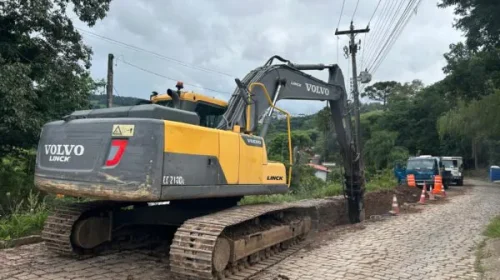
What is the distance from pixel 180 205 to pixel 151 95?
191 cm

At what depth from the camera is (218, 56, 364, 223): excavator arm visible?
6855mm

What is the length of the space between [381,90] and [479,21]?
81.4m

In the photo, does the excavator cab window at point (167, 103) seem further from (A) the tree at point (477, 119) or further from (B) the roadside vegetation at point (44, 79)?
(A) the tree at point (477, 119)

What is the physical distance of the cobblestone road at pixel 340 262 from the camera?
230 inches

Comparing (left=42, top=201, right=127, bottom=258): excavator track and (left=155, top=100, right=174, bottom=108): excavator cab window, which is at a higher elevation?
(left=155, top=100, right=174, bottom=108): excavator cab window

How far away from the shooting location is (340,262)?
22.1ft

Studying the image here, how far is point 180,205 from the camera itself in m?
6.65

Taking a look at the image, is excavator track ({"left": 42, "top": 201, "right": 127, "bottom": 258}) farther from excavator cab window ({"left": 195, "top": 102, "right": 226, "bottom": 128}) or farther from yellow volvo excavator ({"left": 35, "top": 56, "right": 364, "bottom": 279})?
excavator cab window ({"left": 195, "top": 102, "right": 226, "bottom": 128})

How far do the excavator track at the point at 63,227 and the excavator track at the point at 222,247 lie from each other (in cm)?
182

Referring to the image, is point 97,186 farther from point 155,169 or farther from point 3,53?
point 3,53

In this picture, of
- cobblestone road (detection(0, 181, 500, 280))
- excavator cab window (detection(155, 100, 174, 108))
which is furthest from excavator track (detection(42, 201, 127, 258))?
excavator cab window (detection(155, 100, 174, 108))

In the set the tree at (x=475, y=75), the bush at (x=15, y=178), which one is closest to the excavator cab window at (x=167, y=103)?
the bush at (x=15, y=178)

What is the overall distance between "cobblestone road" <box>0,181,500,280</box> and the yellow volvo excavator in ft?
1.23

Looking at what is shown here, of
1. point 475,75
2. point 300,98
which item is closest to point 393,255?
point 300,98
